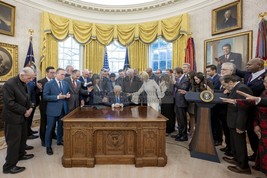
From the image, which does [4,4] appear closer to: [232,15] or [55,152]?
[55,152]

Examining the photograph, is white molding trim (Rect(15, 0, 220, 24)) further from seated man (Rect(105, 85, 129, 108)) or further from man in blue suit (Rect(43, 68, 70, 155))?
seated man (Rect(105, 85, 129, 108))

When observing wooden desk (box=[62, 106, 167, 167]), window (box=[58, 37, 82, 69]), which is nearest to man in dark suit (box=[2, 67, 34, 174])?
wooden desk (box=[62, 106, 167, 167])

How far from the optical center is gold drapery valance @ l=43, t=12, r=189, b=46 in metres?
7.17

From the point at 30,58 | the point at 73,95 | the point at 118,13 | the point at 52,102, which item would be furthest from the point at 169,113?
the point at 118,13

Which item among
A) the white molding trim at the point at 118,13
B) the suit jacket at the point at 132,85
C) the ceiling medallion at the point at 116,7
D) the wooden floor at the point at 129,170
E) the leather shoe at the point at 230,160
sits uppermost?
the ceiling medallion at the point at 116,7

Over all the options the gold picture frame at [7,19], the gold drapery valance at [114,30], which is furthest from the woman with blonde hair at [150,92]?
the gold picture frame at [7,19]

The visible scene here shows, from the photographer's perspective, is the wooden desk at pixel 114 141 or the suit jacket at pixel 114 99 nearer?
the wooden desk at pixel 114 141

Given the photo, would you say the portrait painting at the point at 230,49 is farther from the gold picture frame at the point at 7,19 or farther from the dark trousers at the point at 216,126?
the gold picture frame at the point at 7,19

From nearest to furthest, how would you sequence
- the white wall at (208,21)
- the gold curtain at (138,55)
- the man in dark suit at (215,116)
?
the man in dark suit at (215,116) → the white wall at (208,21) → the gold curtain at (138,55)

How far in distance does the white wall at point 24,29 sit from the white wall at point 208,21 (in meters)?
5.87

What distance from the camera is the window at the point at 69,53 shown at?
315 inches

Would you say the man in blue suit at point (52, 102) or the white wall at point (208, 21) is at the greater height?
the white wall at point (208, 21)

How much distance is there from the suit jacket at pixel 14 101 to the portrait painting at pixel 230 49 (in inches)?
226

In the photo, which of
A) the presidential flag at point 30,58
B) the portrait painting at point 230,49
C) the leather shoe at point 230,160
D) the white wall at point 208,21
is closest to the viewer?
the leather shoe at point 230,160
